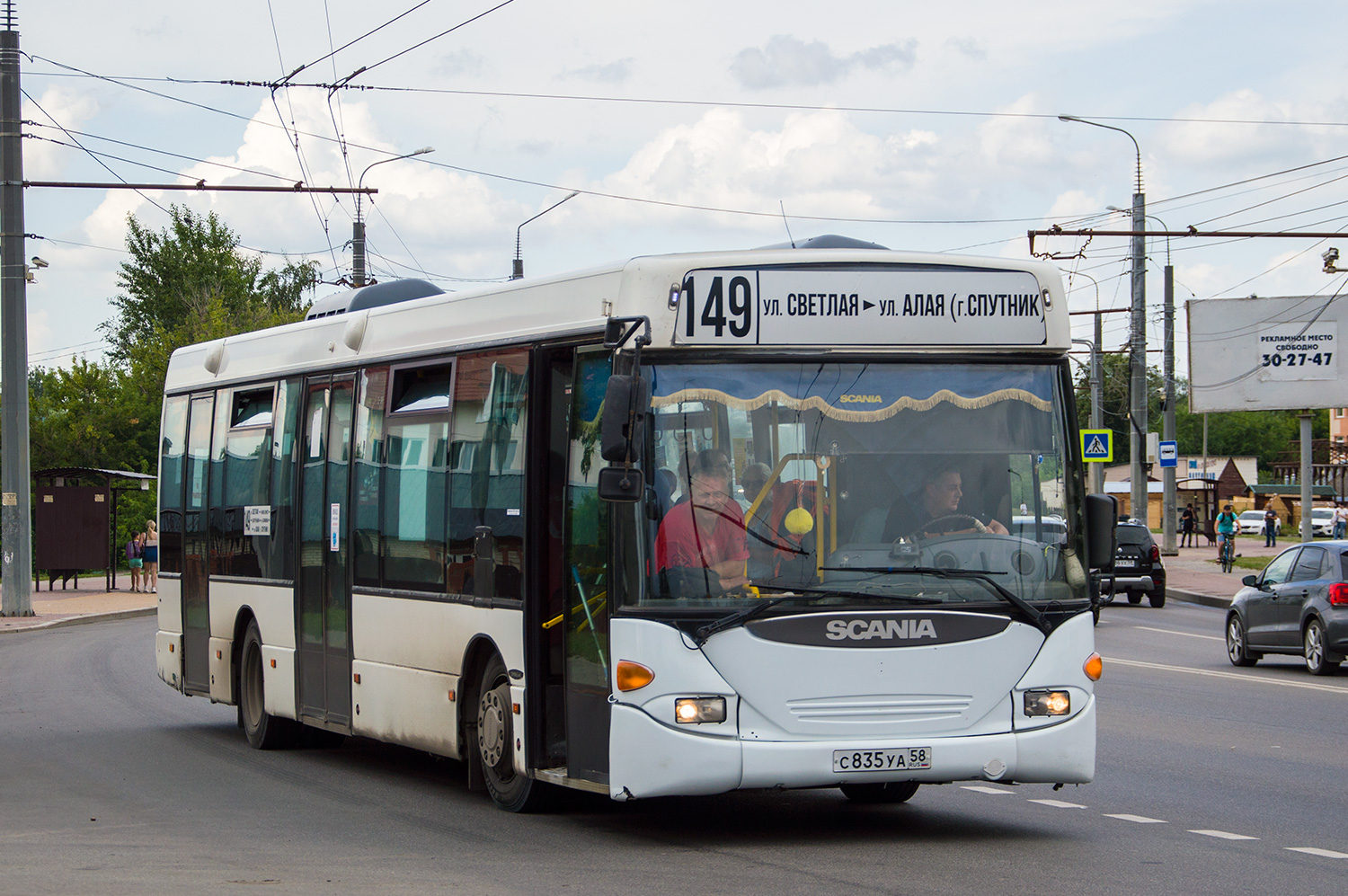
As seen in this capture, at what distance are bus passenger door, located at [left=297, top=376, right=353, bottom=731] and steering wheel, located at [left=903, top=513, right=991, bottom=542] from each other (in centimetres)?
460

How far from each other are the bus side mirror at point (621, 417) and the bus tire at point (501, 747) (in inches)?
79.2

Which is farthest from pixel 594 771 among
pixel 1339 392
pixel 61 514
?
pixel 1339 392

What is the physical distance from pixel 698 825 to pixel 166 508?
25.5 ft

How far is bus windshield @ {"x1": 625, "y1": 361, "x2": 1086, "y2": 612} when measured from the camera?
8.15 metres

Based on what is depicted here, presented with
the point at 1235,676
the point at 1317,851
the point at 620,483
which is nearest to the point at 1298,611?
the point at 1235,676

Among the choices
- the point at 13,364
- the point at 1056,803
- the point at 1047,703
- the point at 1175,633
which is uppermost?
the point at 13,364

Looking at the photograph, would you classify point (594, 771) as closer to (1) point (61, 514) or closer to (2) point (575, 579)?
(2) point (575, 579)

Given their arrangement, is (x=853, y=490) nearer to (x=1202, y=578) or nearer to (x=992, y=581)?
(x=992, y=581)

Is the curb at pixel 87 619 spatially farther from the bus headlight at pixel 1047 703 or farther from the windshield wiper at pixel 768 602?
the bus headlight at pixel 1047 703

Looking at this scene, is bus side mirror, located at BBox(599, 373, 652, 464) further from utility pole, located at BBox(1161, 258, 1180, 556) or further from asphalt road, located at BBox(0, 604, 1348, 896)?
utility pole, located at BBox(1161, 258, 1180, 556)

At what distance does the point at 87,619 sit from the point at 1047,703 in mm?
26147

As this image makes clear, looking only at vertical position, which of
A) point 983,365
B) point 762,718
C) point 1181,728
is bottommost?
point 1181,728

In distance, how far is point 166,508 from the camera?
15.4 m

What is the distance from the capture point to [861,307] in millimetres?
8602
